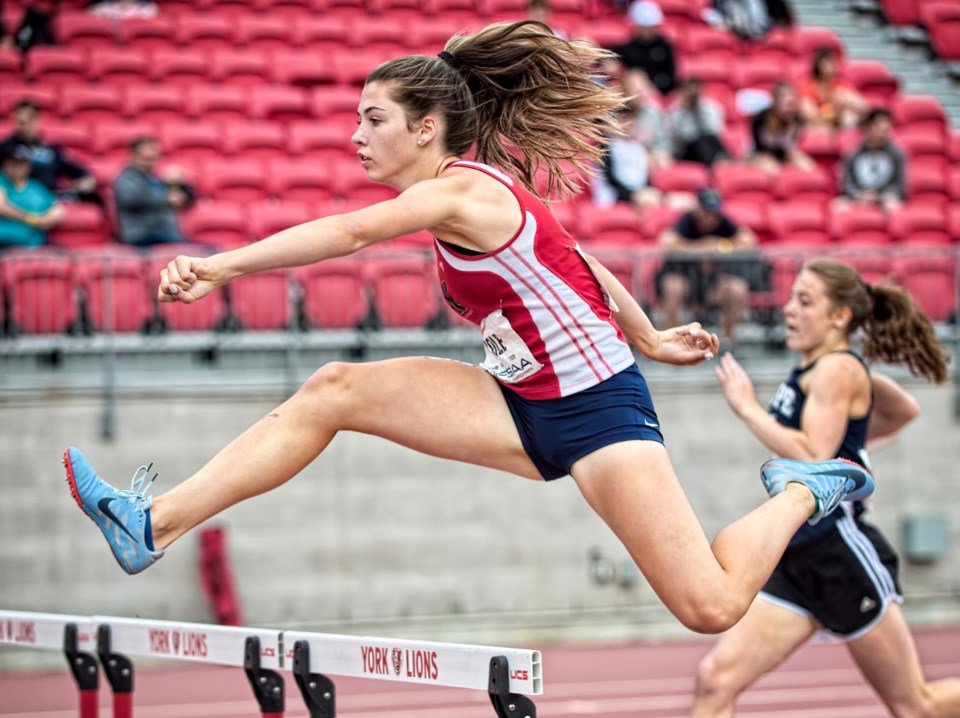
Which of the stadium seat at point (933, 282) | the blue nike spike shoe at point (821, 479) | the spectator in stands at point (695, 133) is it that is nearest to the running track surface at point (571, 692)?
the stadium seat at point (933, 282)

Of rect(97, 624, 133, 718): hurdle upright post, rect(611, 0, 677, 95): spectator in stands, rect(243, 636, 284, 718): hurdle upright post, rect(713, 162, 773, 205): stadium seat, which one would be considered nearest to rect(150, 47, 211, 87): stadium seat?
rect(611, 0, 677, 95): spectator in stands

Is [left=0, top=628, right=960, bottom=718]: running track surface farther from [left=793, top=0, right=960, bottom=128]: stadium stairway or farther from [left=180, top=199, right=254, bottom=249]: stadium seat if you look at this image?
[left=793, top=0, right=960, bottom=128]: stadium stairway

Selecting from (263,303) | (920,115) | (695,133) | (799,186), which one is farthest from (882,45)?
(263,303)

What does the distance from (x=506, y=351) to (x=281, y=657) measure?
1203mm

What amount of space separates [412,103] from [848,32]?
1254cm

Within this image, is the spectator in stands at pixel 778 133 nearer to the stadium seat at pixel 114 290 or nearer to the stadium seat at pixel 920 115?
the stadium seat at pixel 920 115

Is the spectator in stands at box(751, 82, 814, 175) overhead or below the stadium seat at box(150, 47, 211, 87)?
below

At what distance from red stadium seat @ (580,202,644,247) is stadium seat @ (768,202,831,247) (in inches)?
50.3

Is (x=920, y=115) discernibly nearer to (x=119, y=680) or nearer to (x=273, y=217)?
(x=273, y=217)

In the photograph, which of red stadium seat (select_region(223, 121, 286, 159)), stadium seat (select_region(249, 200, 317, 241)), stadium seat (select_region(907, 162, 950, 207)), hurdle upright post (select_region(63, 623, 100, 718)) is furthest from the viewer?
stadium seat (select_region(907, 162, 950, 207))

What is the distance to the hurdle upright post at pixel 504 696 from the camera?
3.59 m

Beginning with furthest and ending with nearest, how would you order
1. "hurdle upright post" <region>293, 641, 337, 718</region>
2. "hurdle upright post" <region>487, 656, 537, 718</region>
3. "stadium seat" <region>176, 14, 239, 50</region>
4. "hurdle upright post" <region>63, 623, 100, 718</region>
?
"stadium seat" <region>176, 14, 239, 50</region>
"hurdle upright post" <region>63, 623, 100, 718</region>
"hurdle upright post" <region>293, 641, 337, 718</region>
"hurdle upright post" <region>487, 656, 537, 718</region>

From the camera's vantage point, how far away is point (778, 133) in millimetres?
12148

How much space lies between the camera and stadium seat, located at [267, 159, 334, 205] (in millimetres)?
10758
